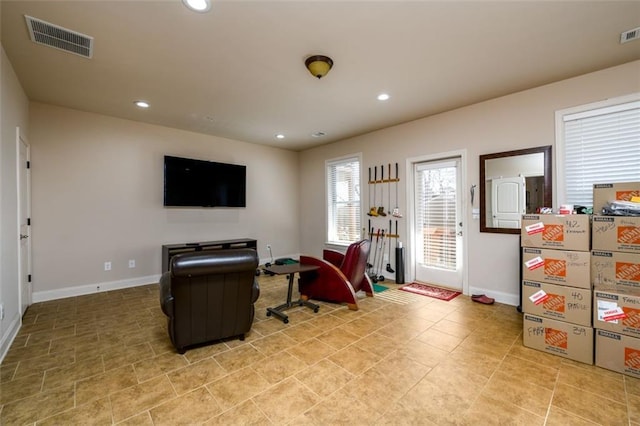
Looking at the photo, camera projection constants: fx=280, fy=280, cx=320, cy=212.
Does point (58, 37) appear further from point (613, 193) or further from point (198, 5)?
point (613, 193)

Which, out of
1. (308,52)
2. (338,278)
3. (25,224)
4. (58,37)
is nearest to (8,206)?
(25,224)

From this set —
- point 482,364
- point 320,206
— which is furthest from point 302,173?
point 482,364

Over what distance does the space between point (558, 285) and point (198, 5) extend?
141 inches

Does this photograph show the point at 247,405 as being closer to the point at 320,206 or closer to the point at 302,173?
the point at 320,206

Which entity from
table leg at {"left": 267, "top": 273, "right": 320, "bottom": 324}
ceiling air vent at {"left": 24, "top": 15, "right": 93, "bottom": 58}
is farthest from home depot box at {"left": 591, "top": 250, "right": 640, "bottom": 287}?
ceiling air vent at {"left": 24, "top": 15, "right": 93, "bottom": 58}

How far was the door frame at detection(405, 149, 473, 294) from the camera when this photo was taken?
3963mm

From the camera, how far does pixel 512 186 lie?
3549 mm

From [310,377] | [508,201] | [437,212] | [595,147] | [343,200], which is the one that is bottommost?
[310,377]

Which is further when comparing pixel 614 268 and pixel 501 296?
pixel 501 296

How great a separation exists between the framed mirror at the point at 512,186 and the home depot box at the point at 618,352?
156cm

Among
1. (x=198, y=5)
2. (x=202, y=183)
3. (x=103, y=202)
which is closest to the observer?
(x=198, y=5)

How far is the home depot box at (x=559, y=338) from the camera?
2242mm

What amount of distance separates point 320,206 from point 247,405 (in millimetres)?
4747

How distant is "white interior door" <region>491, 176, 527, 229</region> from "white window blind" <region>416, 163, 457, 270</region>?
0.58m
